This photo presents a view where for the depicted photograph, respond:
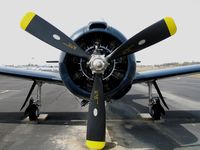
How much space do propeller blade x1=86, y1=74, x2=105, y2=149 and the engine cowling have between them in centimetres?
78

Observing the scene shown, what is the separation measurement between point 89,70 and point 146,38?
1869 mm

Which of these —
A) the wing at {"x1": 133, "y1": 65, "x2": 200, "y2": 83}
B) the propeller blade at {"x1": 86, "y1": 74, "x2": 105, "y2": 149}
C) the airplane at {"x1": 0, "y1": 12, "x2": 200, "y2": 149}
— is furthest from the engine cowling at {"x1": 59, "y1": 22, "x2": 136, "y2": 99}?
the wing at {"x1": 133, "y1": 65, "x2": 200, "y2": 83}

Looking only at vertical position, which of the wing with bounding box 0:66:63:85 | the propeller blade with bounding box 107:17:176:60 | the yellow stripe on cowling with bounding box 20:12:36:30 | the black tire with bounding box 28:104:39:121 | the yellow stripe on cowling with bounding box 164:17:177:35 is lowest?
the black tire with bounding box 28:104:39:121

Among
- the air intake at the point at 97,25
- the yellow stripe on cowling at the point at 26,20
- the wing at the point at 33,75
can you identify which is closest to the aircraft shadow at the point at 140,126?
the wing at the point at 33,75

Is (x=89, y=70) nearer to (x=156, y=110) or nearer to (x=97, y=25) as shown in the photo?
(x=97, y=25)

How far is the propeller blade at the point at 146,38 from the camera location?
7.73 m

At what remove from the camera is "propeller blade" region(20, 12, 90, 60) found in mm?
8086

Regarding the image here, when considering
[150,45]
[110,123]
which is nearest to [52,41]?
[150,45]

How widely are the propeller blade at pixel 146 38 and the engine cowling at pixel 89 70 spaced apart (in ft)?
2.67

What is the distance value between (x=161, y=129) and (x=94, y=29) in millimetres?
4083

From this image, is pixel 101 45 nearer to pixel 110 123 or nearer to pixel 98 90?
pixel 98 90

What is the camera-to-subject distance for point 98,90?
7.90m

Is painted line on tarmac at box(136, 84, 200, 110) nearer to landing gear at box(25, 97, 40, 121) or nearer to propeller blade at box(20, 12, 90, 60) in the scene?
landing gear at box(25, 97, 40, 121)

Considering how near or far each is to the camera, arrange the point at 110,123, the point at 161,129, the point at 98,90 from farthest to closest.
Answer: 1. the point at 110,123
2. the point at 161,129
3. the point at 98,90
